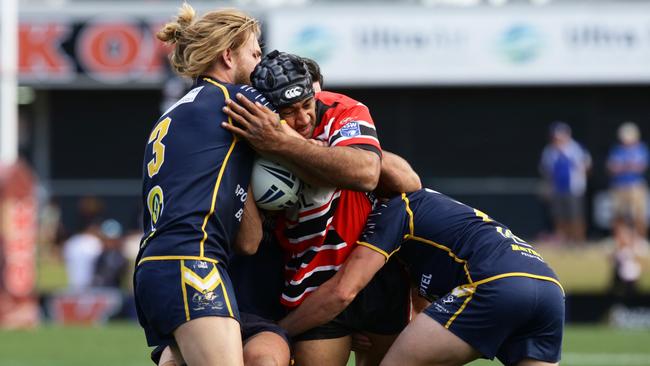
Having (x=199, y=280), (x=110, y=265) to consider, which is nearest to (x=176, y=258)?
(x=199, y=280)

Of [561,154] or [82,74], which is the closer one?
[561,154]

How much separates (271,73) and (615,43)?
667 inches

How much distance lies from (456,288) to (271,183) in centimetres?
102

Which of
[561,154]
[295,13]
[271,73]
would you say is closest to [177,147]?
[271,73]

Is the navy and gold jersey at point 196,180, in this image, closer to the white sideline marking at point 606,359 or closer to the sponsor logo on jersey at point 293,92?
the sponsor logo on jersey at point 293,92

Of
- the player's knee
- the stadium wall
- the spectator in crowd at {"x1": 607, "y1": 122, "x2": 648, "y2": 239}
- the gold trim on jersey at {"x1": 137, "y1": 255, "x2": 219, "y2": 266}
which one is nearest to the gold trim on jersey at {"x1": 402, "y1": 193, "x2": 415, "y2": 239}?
the player's knee

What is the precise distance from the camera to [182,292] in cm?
522

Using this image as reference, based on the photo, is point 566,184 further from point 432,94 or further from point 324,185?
point 324,185

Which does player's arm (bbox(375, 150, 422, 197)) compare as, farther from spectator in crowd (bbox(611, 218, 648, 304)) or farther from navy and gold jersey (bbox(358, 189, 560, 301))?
spectator in crowd (bbox(611, 218, 648, 304))

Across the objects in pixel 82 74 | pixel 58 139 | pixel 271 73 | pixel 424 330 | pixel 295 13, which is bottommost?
pixel 58 139

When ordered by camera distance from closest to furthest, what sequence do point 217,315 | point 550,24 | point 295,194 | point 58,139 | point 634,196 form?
point 217,315, point 295,194, point 634,196, point 550,24, point 58,139

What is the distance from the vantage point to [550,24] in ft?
70.1

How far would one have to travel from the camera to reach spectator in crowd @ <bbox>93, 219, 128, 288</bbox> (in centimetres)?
1655

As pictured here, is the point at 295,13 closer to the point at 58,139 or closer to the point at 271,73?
the point at 58,139
